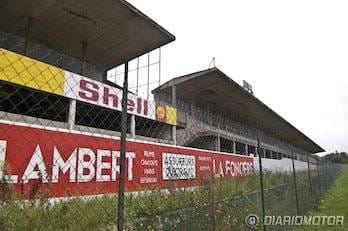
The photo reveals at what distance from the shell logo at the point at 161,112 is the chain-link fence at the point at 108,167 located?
6 centimetres

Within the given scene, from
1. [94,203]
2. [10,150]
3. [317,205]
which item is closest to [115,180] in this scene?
[10,150]

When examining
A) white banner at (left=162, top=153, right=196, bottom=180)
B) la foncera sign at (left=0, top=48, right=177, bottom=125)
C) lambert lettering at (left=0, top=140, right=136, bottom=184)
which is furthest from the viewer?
white banner at (left=162, top=153, right=196, bottom=180)

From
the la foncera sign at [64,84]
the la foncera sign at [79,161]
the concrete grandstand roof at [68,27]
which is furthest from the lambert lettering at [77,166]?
the concrete grandstand roof at [68,27]

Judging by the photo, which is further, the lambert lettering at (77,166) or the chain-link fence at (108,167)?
the lambert lettering at (77,166)

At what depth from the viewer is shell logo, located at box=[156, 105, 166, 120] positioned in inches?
905

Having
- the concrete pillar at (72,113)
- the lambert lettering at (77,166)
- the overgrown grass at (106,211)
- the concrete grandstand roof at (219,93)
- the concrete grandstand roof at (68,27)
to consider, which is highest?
the concrete grandstand roof at (68,27)

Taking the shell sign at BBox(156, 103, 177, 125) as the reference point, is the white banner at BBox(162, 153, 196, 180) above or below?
below

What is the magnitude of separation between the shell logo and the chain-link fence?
6 cm

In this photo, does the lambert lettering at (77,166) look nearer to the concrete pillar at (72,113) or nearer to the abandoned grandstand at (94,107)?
the abandoned grandstand at (94,107)

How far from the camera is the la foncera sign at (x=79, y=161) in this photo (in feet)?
32.4

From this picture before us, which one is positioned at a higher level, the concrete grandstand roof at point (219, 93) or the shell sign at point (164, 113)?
the concrete grandstand roof at point (219, 93)

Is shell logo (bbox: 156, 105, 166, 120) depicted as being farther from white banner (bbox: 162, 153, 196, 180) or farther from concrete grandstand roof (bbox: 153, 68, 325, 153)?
concrete grandstand roof (bbox: 153, 68, 325, 153)

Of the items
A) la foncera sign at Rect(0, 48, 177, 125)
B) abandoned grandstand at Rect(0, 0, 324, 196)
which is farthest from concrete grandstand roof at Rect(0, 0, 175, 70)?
la foncera sign at Rect(0, 48, 177, 125)

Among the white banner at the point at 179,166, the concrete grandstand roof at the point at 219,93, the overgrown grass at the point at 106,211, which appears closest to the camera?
the overgrown grass at the point at 106,211
